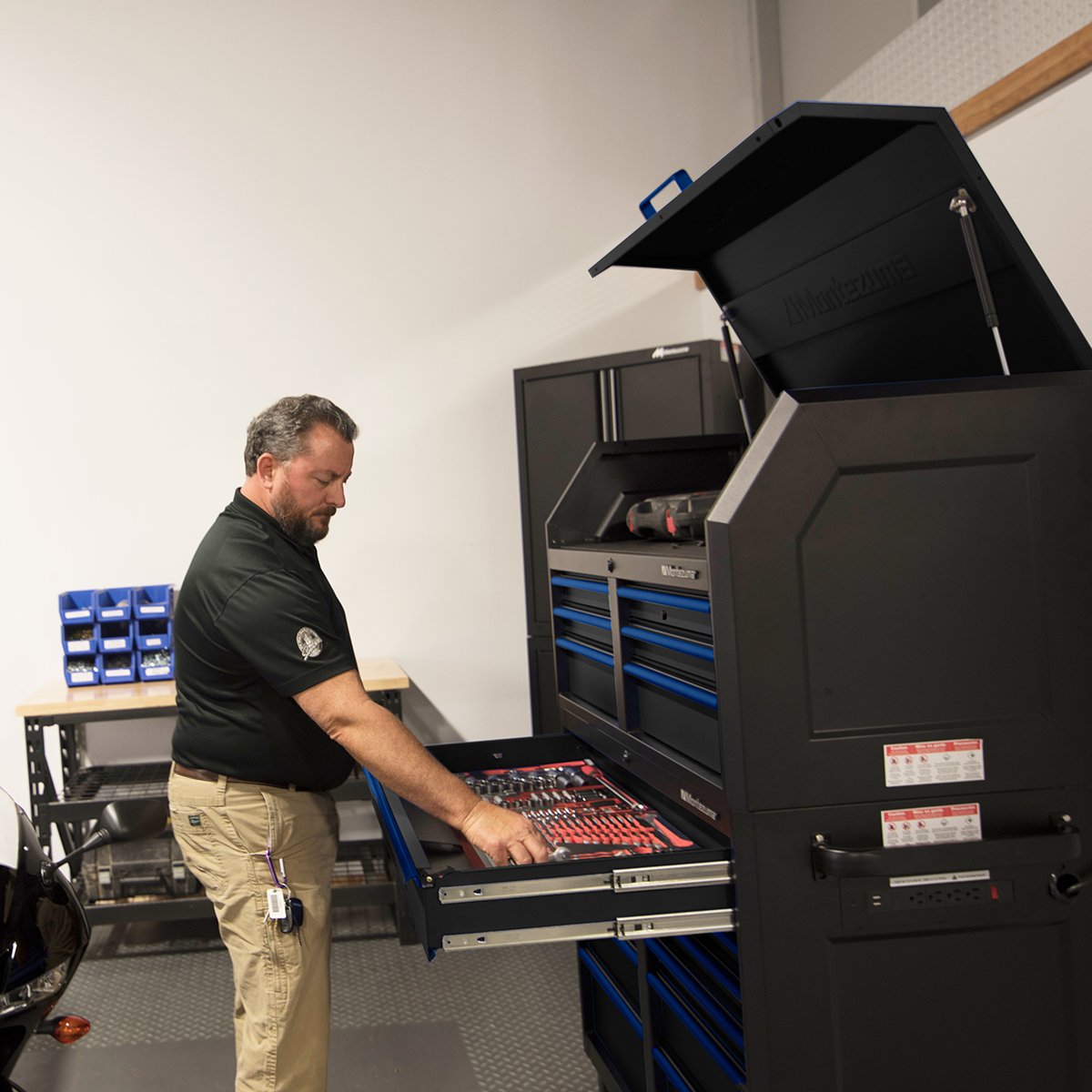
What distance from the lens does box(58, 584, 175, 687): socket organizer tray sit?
397 centimetres

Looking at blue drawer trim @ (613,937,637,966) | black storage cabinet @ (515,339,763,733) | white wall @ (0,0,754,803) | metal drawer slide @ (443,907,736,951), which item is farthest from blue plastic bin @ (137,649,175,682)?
metal drawer slide @ (443,907,736,951)

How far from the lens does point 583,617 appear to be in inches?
84.1

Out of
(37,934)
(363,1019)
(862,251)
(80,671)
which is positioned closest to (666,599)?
(862,251)

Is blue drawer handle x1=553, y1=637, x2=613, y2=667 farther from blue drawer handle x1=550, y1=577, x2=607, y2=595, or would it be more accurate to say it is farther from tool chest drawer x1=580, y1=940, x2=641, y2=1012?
tool chest drawer x1=580, y1=940, x2=641, y2=1012

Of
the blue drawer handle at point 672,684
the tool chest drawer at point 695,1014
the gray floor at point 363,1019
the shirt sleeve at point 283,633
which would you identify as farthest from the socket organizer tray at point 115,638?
the blue drawer handle at point 672,684

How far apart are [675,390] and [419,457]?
120cm

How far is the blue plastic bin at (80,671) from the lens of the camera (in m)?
3.96

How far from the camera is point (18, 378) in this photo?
425 centimetres

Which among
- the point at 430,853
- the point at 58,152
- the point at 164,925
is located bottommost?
the point at 164,925

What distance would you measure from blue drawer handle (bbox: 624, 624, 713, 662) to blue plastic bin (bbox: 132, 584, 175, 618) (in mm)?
2631

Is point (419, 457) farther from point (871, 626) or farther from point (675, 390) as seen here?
point (871, 626)

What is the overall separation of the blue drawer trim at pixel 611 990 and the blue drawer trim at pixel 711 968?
399 millimetres

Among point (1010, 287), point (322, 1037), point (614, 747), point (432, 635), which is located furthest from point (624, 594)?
point (432, 635)

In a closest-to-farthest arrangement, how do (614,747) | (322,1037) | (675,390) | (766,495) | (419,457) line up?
(766,495)
(614,747)
(322,1037)
(675,390)
(419,457)
